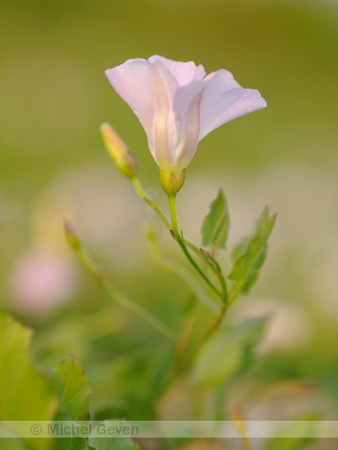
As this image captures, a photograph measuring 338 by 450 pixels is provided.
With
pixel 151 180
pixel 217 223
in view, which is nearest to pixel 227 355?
pixel 217 223

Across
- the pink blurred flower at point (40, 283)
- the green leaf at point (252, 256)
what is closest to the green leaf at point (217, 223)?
the green leaf at point (252, 256)

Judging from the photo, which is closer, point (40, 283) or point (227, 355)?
point (227, 355)

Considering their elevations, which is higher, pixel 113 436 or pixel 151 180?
pixel 113 436

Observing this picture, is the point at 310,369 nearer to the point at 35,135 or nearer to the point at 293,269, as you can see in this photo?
the point at 293,269

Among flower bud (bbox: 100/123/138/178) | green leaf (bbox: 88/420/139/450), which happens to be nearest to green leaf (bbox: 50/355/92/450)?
green leaf (bbox: 88/420/139/450)

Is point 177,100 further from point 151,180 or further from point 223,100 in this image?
point 151,180

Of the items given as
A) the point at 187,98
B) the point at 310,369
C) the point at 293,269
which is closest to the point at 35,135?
the point at 293,269

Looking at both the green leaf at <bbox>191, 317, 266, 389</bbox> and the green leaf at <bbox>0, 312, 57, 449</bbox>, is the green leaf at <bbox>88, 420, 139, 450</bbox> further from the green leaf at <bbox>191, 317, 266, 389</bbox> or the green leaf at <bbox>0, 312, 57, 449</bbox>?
the green leaf at <bbox>191, 317, 266, 389</bbox>
